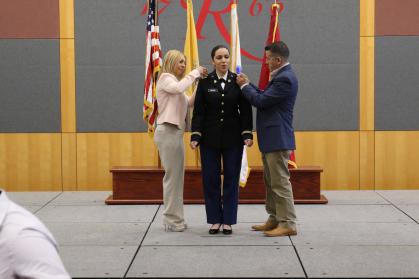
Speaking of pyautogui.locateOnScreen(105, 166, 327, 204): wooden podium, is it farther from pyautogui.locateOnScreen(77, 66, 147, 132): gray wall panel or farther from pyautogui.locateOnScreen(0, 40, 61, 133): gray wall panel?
pyautogui.locateOnScreen(0, 40, 61, 133): gray wall panel

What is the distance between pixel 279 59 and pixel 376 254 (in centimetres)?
173

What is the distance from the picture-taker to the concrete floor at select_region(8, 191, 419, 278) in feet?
14.4

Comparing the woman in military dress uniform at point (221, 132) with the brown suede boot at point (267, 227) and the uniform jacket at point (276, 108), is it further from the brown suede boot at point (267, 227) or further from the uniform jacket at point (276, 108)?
the brown suede boot at point (267, 227)

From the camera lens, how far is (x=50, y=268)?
59.9 inches

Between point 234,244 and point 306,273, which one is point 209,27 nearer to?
point 234,244

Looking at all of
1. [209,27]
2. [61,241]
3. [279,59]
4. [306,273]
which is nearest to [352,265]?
[306,273]

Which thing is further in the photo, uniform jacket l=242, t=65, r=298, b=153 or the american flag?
the american flag

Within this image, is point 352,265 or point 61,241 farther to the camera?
point 61,241

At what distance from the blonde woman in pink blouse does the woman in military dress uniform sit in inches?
6.9

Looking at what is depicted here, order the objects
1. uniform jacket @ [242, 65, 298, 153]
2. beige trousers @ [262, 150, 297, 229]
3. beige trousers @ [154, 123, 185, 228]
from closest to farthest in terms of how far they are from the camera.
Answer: uniform jacket @ [242, 65, 298, 153], beige trousers @ [262, 150, 297, 229], beige trousers @ [154, 123, 185, 228]

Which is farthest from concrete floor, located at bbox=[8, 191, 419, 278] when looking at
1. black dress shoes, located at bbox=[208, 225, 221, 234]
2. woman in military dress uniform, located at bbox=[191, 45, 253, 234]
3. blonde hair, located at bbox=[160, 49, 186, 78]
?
blonde hair, located at bbox=[160, 49, 186, 78]

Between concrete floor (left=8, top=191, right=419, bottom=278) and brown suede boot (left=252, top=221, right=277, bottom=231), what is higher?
brown suede boot (left=252, top=221, right=277, bottom=231)

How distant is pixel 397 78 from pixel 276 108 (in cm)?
322

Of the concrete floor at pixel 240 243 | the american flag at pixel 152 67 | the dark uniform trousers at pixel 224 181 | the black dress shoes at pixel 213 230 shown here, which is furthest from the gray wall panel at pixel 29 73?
the black dress shoes at pixel 213 230
